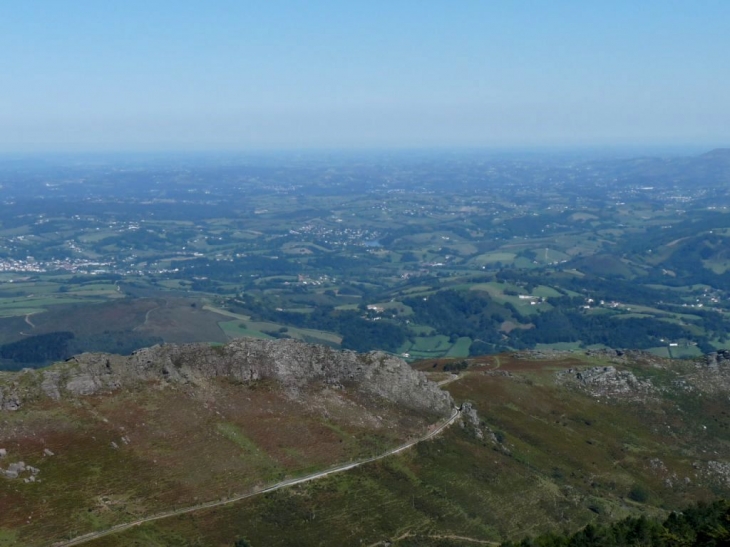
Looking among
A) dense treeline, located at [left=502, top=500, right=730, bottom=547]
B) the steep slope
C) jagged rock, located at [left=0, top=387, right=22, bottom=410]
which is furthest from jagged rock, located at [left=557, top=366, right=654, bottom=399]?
jagged rock, located at [left=0, top=387, right=22, bottom=410]

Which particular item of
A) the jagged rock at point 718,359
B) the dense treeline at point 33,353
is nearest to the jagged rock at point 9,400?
the jagged rock at point 718,359

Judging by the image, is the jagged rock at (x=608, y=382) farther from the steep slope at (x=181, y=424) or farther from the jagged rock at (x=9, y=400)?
the jagged rock at (x=9, y=400)

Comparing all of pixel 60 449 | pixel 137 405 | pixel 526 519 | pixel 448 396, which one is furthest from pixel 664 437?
pixel 60 449

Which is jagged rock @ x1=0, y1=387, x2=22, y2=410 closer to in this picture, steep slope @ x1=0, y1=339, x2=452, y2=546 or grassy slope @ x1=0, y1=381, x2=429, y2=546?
steep slope @ x1=0, y1=339, x2=452, y2=546

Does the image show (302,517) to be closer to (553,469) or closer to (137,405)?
(137,405)

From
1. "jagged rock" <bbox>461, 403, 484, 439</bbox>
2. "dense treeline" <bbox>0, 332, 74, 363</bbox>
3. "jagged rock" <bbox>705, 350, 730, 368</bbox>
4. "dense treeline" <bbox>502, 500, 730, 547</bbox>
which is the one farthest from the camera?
"dense treeline" <bbox>0, 332, 74, 363</bbox>

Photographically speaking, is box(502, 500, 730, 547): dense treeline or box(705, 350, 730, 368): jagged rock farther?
box(705, 350, 730, 368): jagged rock
